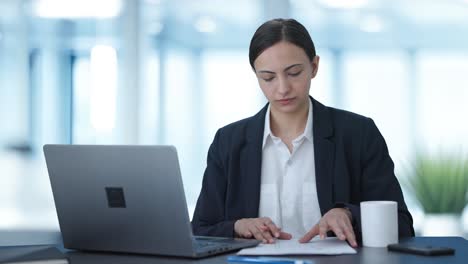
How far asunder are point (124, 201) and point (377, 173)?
823 millimetres

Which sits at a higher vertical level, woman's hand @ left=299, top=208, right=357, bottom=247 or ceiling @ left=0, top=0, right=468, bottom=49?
ceiling @ left=0, top=0, right=468, bottom=49

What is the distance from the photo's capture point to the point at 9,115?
4.21 meters

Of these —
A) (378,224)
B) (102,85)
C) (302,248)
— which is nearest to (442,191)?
(102,85)

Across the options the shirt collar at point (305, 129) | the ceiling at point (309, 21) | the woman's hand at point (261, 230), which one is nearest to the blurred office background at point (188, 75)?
the ceiling at point (309, 21)

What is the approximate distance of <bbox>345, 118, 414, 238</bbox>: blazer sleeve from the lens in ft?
7.06

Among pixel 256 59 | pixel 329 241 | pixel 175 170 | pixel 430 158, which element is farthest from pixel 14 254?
pixel 430 158

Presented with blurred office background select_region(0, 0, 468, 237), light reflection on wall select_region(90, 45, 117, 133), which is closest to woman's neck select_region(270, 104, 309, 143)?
blurred office background select_region(0, 0, 468, 237)

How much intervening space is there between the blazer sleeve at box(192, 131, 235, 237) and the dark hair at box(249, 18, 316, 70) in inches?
12.7

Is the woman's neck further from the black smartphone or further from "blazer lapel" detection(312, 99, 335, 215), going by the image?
the black smartphone

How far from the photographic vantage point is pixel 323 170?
221 cm

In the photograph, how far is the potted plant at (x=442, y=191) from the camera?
13.2ft

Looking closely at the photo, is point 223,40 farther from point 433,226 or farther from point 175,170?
point 175,170

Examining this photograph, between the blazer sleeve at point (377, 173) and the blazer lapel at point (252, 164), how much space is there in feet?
1.00

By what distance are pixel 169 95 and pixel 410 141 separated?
135 centimetres
